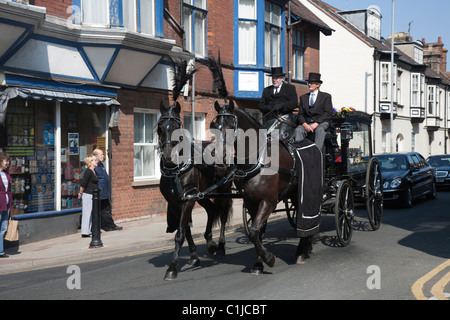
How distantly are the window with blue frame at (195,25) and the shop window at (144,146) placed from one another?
289 centimetres

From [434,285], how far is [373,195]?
14.1ft

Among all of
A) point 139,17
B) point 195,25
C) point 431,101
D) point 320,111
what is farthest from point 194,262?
point 431,101

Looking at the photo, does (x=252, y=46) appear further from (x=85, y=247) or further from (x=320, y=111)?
(x=85, y=247)

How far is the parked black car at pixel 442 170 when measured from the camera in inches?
889

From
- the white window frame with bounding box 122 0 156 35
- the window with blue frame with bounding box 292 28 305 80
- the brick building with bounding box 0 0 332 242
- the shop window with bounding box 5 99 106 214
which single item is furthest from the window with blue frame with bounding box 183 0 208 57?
the window with blue frame with bounding box 292 28 305 80

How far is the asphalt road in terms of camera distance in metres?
6.54

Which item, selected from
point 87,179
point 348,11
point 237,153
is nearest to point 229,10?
point 87,179

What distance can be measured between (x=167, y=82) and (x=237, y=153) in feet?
30.1

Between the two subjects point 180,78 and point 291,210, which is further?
point 291,210

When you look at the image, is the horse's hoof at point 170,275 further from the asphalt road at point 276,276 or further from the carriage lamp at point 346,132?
the carriage lamp at point 346,132

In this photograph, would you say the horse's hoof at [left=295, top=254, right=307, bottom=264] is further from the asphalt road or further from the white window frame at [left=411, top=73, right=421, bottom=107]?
the white window frame at [left=411, top=73, right=421, bottom=107]

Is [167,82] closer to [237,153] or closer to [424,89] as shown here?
[237,153]

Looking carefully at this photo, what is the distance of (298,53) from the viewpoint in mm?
24312
